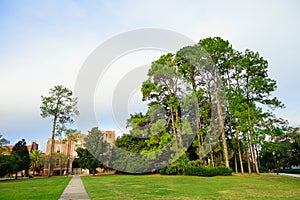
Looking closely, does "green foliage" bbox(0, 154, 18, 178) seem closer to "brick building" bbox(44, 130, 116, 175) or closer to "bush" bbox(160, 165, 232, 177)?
"brick building" bbox(44, 130, 116, 175)

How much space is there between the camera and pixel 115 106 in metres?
18.8

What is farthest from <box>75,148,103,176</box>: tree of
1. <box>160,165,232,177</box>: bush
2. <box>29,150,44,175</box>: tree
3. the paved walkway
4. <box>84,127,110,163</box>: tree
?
the paved walkway

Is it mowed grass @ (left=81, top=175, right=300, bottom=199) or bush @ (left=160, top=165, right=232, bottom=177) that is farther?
bush @ (left=160, top=165, right=232, bottom=177)

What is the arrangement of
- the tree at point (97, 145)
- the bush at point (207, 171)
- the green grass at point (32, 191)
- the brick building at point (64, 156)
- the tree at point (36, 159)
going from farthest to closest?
the tree at point (36, 159)
the brick building at point (64, 156)
the tree at point (97, 145)
the bush at point (207, 171)
the green grass at point (32, 191)

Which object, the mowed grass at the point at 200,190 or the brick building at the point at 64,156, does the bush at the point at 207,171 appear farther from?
the brick building at the point at 64,156

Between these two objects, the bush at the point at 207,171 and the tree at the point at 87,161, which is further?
the tree at the point at 87,161

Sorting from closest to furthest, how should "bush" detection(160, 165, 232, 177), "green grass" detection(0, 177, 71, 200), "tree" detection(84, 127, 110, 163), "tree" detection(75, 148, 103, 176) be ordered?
"green grass" detection(0, 177, 71, 200) < "bush" detection(160, 165, 232, 177) < "tree" detection(75, 148, 103, 176) < "tree" detection(84, 127, 110, 163)

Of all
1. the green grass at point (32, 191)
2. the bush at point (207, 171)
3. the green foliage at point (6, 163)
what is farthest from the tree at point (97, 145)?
the green grass at point (32, 191)

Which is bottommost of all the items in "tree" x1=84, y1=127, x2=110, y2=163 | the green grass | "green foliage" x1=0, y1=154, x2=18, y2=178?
the green grass

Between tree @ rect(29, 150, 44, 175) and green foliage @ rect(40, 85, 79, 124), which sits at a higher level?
green foliage @ rect(40, 85, 79, 124)

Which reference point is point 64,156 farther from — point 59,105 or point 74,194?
point 74,194

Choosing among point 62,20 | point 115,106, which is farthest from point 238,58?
point 62,20

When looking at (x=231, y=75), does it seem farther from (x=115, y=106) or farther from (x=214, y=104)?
A: (x=115, y=106)

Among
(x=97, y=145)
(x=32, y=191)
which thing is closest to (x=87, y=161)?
(x=97, y=145)
